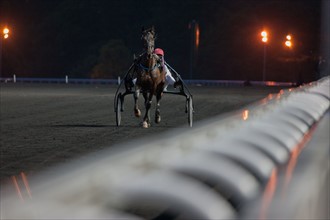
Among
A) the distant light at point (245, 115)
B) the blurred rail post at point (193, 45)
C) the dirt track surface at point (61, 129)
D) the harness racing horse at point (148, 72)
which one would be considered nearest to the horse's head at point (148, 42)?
the harness racing horse at point (148, 72)

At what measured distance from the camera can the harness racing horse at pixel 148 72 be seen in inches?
830

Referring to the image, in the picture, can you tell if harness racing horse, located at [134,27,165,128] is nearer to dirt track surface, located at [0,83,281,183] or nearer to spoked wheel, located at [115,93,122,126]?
spoked wheel, located at [115,93,122,126]

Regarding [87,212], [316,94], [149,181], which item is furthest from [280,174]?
[316,94]

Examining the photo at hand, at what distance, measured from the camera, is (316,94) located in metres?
22.4

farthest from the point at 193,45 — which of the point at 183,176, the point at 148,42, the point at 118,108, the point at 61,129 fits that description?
the point at 183,176

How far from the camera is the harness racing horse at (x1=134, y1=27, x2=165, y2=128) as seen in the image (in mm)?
21078

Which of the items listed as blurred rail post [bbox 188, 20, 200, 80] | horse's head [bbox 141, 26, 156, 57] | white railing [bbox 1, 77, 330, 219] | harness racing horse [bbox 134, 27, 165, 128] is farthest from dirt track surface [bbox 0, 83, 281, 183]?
blurred rail post [bbox 188, 20, 200, 80]

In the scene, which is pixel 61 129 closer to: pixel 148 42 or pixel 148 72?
pixel 148 72

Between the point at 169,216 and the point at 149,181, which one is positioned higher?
the point at 149,181

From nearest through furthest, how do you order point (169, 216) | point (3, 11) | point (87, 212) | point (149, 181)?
point (87, 212) → point (149, 181) → point (169, 216) → point (3, 11)

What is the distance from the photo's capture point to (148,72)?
21.4 meters

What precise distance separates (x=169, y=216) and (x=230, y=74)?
80.5m

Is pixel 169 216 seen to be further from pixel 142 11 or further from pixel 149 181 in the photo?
pixel 142 11

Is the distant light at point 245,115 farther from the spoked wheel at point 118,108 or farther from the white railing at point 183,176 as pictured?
the spoked wheel at point 118,108
